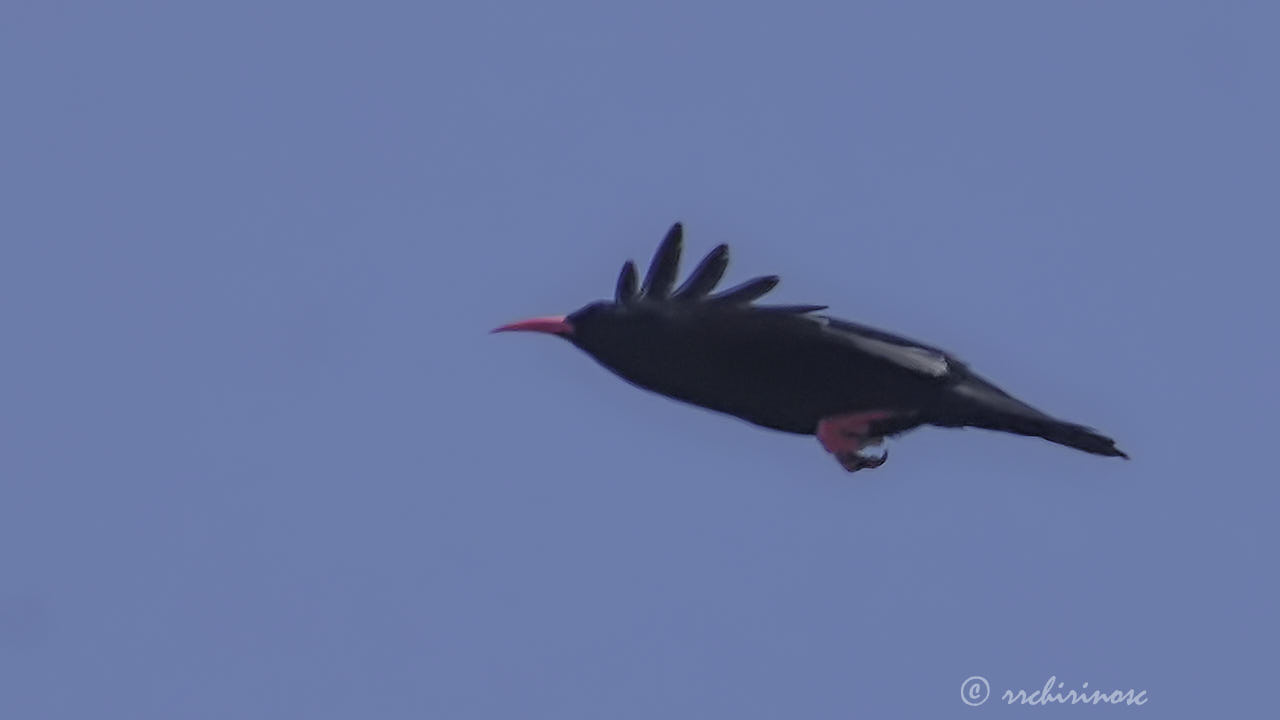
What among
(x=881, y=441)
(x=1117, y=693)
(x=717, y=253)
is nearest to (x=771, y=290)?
(x=717, y=253)

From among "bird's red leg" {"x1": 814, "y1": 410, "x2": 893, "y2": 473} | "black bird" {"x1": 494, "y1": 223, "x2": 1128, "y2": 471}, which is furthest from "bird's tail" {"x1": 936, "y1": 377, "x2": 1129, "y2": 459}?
"bird's red leg" {"x1": 814, "y1": 410, "x2": 893, "y2": 473}

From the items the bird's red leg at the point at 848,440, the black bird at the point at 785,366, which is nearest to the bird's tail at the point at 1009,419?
the black bird at the point at 785,366

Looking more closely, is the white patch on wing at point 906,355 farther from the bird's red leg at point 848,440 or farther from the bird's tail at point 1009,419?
the bird's red leg at point 848,440

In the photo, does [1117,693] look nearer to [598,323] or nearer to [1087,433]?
[1087,433]

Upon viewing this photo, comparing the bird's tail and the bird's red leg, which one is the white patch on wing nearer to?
the bird's tail

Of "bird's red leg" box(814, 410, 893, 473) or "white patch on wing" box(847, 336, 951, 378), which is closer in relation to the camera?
"white patch on wing" box(847, 336, 951, 378)

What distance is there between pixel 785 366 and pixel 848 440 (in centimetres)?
64

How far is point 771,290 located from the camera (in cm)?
1257

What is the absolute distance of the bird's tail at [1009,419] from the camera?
12836 mm

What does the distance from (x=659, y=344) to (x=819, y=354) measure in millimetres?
785

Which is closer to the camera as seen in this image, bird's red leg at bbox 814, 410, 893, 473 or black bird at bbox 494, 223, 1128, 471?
black bird at bbox 494, 223, 1128, 471

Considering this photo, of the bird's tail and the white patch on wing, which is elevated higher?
the white patch on wing

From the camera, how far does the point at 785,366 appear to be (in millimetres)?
12703

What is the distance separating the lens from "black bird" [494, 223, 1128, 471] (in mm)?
12609
